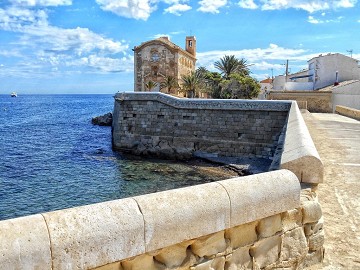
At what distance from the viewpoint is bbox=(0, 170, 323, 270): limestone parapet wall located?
2.02 meters

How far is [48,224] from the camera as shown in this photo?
6.75 ft

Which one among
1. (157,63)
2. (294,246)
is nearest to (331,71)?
(157,63)

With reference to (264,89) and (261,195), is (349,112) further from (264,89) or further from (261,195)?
(264,89)

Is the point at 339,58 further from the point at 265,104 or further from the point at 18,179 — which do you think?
the point at 18,179

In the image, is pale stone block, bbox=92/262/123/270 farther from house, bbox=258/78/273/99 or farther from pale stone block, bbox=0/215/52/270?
house, bbox=258/78/273/99

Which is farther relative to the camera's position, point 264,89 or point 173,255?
point 264,89

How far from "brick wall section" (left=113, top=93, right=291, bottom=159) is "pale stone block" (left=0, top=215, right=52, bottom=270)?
16.6 meters

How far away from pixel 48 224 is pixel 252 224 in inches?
66.4

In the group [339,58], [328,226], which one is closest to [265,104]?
[328,226]

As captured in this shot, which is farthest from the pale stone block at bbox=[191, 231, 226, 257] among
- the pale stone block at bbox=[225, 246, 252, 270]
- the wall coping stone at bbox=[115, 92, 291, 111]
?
the wall coping stone at bbox=[115, 92, 291, 111]

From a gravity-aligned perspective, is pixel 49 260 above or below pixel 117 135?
above

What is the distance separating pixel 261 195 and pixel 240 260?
58cm

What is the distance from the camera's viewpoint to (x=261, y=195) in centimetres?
288

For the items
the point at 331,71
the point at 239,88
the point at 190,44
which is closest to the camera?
the point at 239,88
